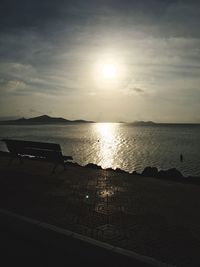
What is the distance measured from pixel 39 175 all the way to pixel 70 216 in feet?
16.1

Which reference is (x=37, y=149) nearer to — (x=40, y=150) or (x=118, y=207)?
(x=40, y=150)

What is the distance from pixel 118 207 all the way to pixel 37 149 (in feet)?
18.4

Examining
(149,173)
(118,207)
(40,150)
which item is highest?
(40,150)

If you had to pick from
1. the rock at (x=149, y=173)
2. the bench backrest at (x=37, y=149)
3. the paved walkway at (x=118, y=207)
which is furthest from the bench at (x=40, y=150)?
the rock at (x=149, y=173)

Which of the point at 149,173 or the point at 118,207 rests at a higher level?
the point at 118,207

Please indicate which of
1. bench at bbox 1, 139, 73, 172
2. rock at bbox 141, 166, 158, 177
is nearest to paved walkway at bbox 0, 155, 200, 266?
bench at bbox 1, 139, 73, 172

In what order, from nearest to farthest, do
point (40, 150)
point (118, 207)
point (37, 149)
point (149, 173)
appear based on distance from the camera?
1. point (118, 207)
2. point (40, 150)
3. point (37, 149)
4. point (149, 173)

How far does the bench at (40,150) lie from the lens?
11508 mm

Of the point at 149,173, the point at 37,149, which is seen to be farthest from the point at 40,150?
the point at 149,173

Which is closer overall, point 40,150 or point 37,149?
point 40,150

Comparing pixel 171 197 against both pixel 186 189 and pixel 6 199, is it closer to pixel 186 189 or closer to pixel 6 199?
pixel 186 189

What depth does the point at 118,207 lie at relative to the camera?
7215 millimetres

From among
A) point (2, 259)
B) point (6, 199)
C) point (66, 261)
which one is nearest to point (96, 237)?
point (66, 261)

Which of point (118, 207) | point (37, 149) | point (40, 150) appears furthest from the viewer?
point (37, 149)
